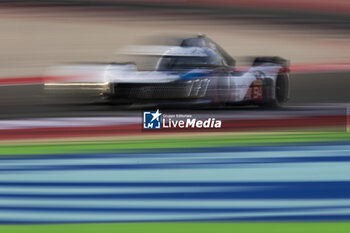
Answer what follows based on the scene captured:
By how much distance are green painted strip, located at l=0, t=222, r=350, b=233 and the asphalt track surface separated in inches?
94.3

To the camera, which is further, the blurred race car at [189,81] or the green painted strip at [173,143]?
the blurred race car at [189,81]

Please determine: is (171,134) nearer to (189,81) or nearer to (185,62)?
(189,81)

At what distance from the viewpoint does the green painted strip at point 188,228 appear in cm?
221

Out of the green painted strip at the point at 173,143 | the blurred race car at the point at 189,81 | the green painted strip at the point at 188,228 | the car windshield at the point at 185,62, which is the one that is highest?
the car windshield at the point at 185,62

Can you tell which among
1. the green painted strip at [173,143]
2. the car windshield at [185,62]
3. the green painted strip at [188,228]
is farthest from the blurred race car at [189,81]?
the green painted strip at [188,228]

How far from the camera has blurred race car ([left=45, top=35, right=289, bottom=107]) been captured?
4539 mm

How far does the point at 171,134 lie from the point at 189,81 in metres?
0.43

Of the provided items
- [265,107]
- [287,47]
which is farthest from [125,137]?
[287,47]

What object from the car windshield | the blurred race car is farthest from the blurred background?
the car windshield

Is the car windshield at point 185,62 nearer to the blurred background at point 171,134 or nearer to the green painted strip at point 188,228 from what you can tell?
the blurred background at point 171,134

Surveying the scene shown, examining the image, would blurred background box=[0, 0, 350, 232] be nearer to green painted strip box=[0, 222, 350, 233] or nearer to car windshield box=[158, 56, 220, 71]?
green painted strip box=[0, 222, 350, 233]


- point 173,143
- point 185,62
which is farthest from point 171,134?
point 185,62

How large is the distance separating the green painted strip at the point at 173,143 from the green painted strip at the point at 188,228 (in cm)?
157

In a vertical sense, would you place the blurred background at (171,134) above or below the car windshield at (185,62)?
below
